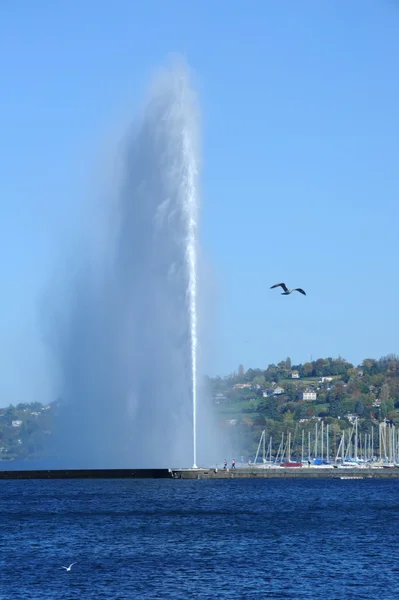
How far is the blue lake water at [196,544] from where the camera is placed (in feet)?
129

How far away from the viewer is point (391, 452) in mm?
148500

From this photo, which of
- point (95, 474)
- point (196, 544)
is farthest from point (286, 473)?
point (196, 544)

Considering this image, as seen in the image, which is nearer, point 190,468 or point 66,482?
point 190,468

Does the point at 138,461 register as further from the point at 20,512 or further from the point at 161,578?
the point at 161,578

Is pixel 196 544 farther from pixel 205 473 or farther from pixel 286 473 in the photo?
pixel 286 473

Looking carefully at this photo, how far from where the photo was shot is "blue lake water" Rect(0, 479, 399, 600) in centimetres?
3928

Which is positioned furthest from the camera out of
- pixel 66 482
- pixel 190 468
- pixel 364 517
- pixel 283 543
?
pixel 66 482

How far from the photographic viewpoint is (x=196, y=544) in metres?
50.2

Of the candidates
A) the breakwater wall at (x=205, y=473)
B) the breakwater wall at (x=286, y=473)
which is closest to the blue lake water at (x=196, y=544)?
the breakwater wall at (x=205, y=473)

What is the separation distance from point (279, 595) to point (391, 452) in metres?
114

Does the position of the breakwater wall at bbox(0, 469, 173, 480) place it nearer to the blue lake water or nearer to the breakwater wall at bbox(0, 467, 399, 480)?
the breakwater wall at bbox(0, 467, 399, 480)

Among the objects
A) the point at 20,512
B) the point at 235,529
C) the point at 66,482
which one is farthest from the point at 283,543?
the point at 66,482

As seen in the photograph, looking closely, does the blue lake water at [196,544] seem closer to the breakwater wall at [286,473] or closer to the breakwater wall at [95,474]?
the breakwater wall at [95,474]

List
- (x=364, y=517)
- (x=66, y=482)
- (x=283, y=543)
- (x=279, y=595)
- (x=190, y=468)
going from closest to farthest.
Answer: (x=279, y=595) → (x=283, y=543) → (x=364, y=517) → (x=190, y=468) → (x=66, y=482)
